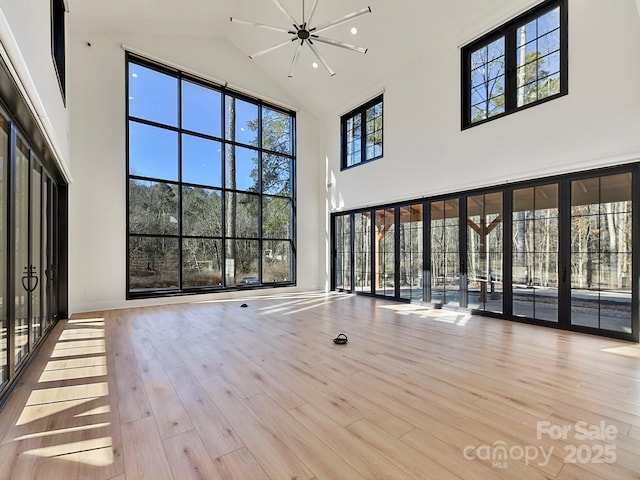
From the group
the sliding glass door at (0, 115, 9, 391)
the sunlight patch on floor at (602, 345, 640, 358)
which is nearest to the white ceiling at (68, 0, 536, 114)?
the sliding glass door at (0, 115, 9, 391)

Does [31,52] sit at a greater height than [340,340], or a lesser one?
greater

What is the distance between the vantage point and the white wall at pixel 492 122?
3.96 metres

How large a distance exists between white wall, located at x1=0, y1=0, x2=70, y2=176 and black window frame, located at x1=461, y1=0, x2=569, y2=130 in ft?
19.3

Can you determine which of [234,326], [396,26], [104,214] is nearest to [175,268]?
[104,214]

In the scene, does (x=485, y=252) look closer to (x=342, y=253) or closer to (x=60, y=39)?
(x=342, y=253)

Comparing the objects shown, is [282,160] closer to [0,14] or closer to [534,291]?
[534,291]

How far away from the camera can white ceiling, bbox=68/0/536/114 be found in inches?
214

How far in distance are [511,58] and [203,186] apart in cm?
643

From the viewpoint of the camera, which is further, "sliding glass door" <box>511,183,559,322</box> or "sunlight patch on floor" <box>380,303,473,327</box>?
"sunlight patch on floor" <box>380,303,473,327</box>

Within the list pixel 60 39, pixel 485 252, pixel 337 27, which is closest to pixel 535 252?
pixel 485 252

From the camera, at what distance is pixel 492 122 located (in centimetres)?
523

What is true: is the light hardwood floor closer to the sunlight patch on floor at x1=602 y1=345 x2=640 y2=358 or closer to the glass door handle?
the sunlight patch on floor at x1=602 y1=345 x2=640 y2=358

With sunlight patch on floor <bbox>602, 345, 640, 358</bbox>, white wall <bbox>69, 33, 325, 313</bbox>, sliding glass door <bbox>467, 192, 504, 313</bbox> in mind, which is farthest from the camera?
white wall <bbox>69, 33, 325, 313</bbox>

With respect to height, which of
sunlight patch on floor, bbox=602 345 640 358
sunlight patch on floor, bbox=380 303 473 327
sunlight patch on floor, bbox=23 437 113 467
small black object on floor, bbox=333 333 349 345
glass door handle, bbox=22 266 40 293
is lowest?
sunlight patch on floor, bbox=380 303 473 327
